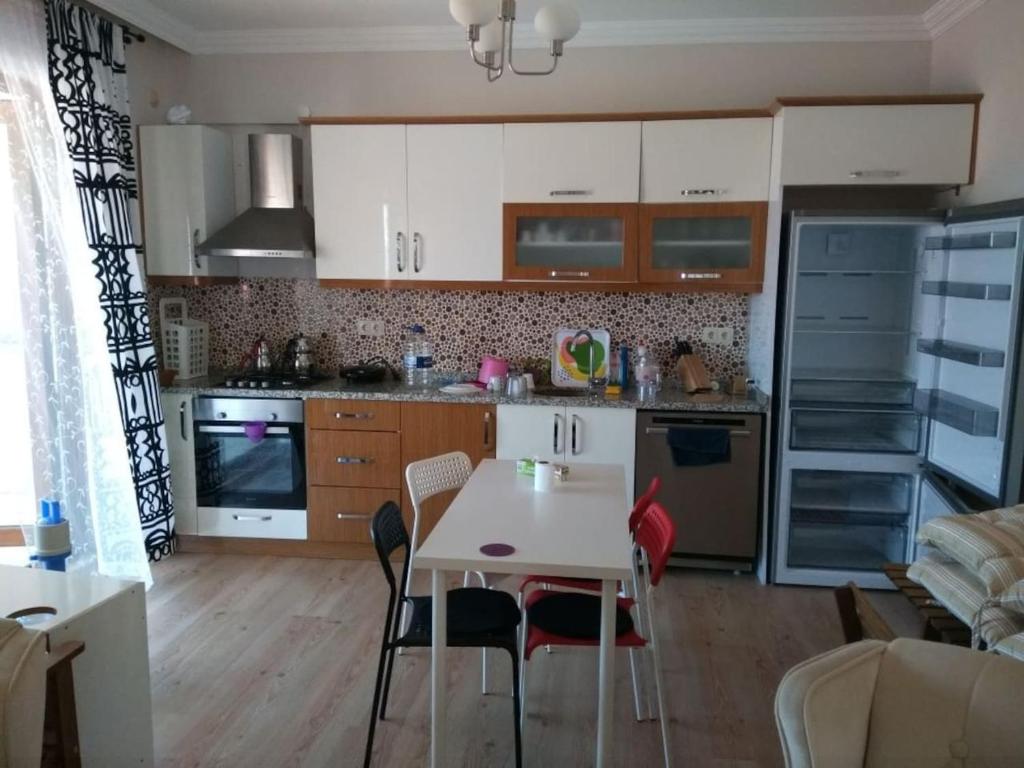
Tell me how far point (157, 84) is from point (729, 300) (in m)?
3.27

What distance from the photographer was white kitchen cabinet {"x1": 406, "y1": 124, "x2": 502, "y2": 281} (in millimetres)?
3857

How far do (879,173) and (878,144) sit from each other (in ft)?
0.43

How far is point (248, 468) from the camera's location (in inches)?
157

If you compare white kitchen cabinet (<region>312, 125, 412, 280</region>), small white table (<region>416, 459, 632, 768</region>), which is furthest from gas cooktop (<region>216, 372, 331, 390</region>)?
small white table (<region>416, 459, 632, 768</region>)

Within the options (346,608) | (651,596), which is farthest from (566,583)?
(346,608)

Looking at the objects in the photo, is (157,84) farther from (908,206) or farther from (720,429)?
(908,206)

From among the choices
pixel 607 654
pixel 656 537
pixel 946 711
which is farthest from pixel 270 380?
pixel 946 711

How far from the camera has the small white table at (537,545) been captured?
198 cm

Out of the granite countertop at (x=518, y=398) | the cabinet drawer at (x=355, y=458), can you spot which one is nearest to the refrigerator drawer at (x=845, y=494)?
the granite countertop at (x=518, y=398)

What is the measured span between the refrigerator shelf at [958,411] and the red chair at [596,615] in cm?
143

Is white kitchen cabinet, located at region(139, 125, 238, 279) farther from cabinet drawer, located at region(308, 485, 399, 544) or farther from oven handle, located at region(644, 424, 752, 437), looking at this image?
oven handle, located at region(644, 424, 752, 437)

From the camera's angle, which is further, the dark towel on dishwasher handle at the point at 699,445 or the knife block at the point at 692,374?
the knife block at the point at 692,374

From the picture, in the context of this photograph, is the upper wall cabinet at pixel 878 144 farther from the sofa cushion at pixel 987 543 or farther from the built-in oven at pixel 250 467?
the built-in oven at pixel 250 467

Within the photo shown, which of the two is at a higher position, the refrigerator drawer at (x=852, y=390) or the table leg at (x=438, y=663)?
the refrigerator drawer at (x=852, y=390)
